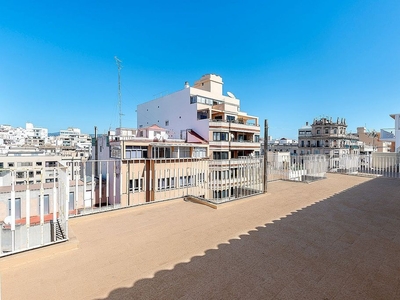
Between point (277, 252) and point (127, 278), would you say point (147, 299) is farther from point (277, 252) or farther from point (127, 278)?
point (277, 252)

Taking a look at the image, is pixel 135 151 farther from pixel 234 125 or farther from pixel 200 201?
pixel 234 125

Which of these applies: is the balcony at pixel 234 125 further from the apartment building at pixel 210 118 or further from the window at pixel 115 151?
the window at pixel 115 151

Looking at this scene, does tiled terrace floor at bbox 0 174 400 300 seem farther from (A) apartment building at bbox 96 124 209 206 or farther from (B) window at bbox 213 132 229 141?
(B) window at bbox 213 132 229 141

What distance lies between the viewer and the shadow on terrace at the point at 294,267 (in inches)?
64.1

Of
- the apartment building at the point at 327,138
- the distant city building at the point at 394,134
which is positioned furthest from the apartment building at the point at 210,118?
the apartment building at the point at 327,138

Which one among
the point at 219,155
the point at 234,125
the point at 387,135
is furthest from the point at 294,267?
the point at 387,135

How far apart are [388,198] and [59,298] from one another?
21.0 feet

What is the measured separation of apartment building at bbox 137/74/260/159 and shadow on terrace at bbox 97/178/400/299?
15.8 metres

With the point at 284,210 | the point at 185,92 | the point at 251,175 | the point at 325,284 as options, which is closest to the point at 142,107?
the point at 185,92

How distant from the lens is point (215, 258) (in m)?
2.11

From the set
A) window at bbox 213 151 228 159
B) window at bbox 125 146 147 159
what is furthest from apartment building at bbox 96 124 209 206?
window at bbox 213 151 228 159

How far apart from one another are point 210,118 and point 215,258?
1743 centimetres

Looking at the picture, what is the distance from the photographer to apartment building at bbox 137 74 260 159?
18.9m

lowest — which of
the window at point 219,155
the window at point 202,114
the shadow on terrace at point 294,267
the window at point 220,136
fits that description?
the shadow on terrace at point 294,267
